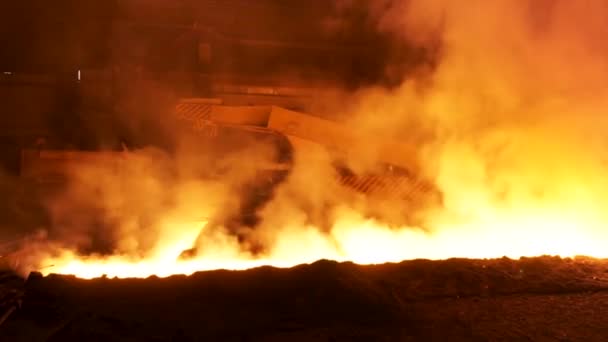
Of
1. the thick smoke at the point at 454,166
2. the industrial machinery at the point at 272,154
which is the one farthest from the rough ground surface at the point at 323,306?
the industrial machinery at the point at 272,154

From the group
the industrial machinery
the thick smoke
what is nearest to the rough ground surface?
the thick smoke

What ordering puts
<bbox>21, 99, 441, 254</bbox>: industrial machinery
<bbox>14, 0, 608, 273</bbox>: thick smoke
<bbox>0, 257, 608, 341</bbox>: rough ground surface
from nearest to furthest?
<bbox>0, 257, 608, 341</bbox>: rough ground surface, <bbox>14, 0, 608, 273</bbox>: thick smoke, <bbox>21, 99, 441, 254</bbox>: industrial machinery

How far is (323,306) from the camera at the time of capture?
3.56m

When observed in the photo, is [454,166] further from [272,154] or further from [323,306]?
[323,306]

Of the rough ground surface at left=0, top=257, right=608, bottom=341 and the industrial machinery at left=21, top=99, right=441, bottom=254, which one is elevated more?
the industrial machinery at left=21, top=99, right=441, bottom=254

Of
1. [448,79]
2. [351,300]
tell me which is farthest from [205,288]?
[448,79]

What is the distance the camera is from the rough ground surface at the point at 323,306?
3.21 meters

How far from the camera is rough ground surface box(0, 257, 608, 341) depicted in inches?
126

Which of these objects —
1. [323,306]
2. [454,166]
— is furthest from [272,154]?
[323,306]

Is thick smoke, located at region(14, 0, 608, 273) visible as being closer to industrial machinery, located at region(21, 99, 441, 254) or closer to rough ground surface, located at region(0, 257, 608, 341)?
industrial machinery, located at region(21, 99, 441, 254)

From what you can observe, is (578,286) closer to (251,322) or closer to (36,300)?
(251,322)

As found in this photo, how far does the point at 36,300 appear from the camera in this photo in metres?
3.43

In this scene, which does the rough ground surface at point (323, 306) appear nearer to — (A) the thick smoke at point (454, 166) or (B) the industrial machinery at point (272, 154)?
(A) the thick smoke at point (454, 166)

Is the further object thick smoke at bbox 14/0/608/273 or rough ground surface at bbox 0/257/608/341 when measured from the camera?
thick smoke at bbox 14/0/608/273
